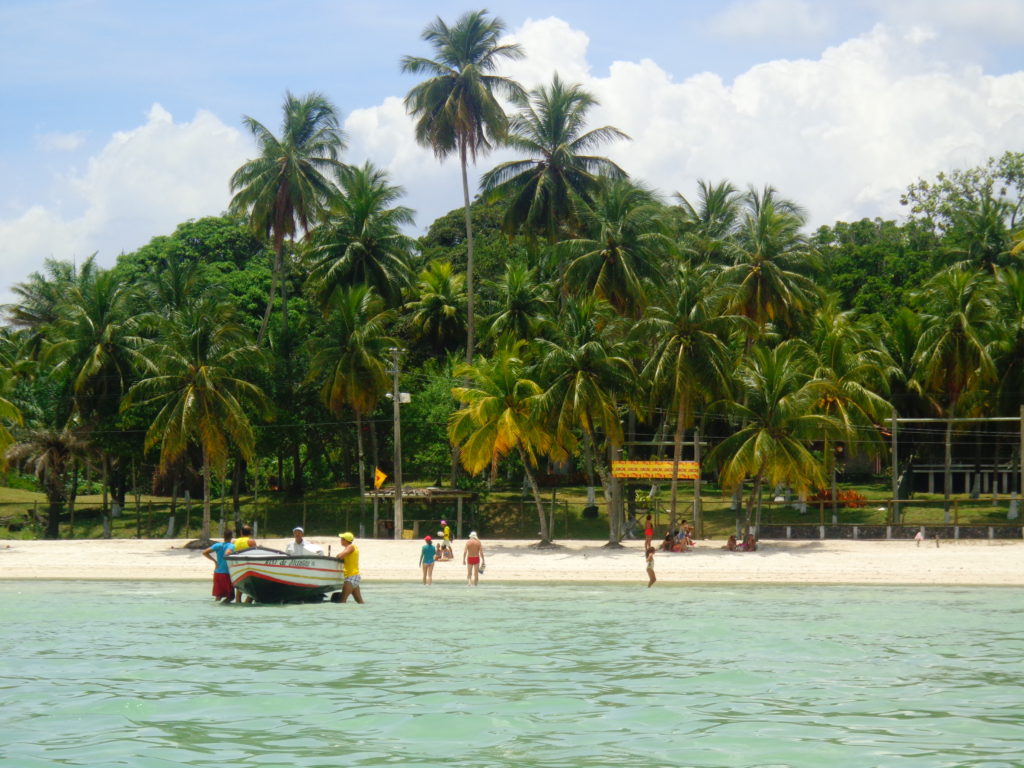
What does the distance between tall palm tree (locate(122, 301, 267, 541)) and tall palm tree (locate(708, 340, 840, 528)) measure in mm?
18403

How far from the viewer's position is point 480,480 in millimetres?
61531

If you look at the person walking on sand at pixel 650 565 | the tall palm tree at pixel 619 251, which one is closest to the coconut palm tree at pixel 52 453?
the tall palm tree at pixel 619 251

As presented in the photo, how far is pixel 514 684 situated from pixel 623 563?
70.6 ft

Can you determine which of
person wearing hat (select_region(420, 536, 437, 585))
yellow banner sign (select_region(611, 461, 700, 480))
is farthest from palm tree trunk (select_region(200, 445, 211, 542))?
yellow banner sign (select_region(611, 461, 700, 480))

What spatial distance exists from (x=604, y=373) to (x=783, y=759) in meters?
30.5

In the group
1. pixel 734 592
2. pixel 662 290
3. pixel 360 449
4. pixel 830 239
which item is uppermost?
pixel 830 239

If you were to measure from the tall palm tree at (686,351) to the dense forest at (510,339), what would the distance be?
0.32 feet

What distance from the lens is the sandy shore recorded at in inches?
1416

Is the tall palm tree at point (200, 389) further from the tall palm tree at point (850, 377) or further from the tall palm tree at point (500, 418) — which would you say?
the tall palm tree at point (850, 377)

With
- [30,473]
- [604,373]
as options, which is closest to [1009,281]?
[604,373]

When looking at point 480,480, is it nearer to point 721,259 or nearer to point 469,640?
point 721,259

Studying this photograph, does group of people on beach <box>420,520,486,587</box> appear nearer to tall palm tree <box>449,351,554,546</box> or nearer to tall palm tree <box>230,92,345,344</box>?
tall palm tree <box>449,351,554,546</box>

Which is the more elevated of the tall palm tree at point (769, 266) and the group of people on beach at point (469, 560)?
the tall palm tree at point (769, 266)

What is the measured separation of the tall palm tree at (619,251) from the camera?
160 feet
